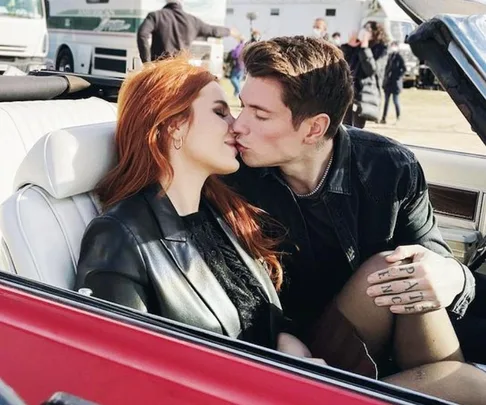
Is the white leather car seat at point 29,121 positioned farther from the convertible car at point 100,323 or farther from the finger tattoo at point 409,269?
the finger tattoo at point 409,269

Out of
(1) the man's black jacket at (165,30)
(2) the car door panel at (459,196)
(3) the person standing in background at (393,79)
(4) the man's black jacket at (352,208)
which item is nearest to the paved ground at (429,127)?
(3) the person standing in background at (393,79)

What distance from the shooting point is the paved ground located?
8.20 metres

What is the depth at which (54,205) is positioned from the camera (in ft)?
5.84

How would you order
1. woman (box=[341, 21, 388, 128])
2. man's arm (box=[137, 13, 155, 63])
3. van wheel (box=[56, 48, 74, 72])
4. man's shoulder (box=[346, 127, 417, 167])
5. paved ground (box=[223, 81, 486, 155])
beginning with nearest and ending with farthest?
man's shoulder (box=[346, 127, 417, 167])
woman (box=[341, 21, 388, 128])
man's arm (box=[137, 13, 155, 63])
paved ground (box=[223, 81, 486, 155])
van wheel (box=[56, 48, 74, 72])

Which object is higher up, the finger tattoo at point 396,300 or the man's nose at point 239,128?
the man's nose at point 239,128

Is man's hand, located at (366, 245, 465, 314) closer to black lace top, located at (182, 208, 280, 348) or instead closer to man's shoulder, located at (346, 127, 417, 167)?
black lace top, located at (182, 208, 280, 348)

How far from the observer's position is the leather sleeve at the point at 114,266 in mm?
1522

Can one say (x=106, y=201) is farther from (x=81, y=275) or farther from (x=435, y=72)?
(x=435, y=72)

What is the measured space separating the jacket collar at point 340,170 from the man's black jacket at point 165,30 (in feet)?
17.0

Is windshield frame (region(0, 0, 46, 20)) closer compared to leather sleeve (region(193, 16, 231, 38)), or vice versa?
leather sleeve (region(193, 16, 231, 38))

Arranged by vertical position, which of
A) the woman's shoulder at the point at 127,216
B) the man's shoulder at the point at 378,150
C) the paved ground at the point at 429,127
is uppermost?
the man's shoulder at the point at 378,150


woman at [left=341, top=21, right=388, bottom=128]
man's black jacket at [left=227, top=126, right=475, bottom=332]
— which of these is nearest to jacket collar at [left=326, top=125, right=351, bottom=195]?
man's black jacket at [left=227, top=126, right=475, bottom=332]

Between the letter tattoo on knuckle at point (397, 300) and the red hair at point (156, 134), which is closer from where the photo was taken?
the letter tattoo on knuckle at point (397, 300)

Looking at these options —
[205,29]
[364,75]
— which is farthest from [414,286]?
[205,29]
